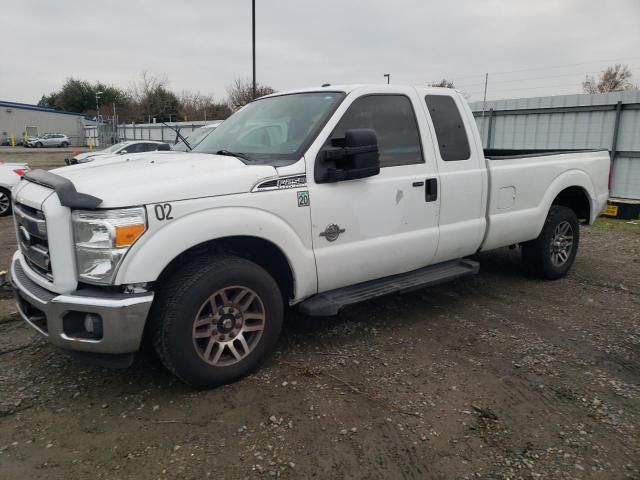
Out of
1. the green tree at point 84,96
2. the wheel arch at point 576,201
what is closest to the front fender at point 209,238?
the wheel arch at point 576,201

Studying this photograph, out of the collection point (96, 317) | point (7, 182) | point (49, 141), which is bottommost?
point (96, 317)

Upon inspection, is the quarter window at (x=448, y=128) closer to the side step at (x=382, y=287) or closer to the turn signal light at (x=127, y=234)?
the side step at (x=382, y=287)

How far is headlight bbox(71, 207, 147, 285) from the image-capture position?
2.75 m

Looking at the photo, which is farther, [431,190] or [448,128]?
[448,128]

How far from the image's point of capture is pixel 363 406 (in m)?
3.07

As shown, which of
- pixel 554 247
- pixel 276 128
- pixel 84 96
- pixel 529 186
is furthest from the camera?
pixel 84 96

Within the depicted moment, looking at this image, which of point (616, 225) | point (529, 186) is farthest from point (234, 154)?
point (616, 225)

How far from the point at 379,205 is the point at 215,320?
1.51 m

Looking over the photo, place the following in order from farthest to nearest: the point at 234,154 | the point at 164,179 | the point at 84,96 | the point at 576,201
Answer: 1. the point at 84,96
2. the point at 576,201
3. the point at 234,154
4. the point at 164,179

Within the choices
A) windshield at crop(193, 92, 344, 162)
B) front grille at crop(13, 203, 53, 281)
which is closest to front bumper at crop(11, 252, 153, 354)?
front grille at crop(13, 203, 53, 281)

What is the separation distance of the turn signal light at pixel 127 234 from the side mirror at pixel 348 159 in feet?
4.12

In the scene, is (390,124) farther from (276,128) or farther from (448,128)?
(276,128)

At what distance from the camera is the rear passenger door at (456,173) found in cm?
430

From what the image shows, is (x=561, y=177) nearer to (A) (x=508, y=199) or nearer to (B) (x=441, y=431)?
(A) (x=508, y=199)
